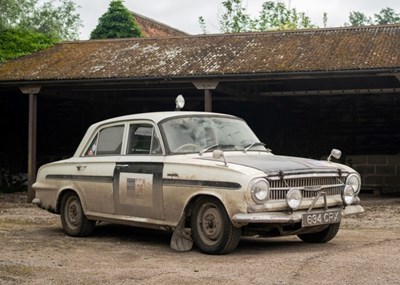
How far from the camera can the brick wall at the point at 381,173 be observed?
58.2 feet

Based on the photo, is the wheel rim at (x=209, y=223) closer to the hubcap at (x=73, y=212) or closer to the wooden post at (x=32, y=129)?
the hubcap at (x=73, y=212)

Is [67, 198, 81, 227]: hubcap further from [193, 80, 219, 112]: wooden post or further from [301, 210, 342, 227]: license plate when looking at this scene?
[193, 80, 219, 112]: wooden post

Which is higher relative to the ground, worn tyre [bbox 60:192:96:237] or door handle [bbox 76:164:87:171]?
door handle [bbox 76:164:87:171]

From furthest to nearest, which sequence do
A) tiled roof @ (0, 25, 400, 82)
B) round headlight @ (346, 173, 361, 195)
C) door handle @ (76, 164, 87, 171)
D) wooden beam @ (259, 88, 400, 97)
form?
wooden beam @ (259, 88, 400, 97) → tiled roof @ (0, 25, 400, 82) → door handle @ (76, 164, 87, 171) → round headlight @ (346, 173, 361, 195)

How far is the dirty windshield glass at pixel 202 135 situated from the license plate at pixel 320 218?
4.34 feet

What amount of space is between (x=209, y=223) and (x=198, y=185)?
425mm

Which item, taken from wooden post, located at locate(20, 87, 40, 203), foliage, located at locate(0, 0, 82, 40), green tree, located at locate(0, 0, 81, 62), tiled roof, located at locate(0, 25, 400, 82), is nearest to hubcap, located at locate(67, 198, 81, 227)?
tiled roof, located at locate(0, 25, 400, 82)

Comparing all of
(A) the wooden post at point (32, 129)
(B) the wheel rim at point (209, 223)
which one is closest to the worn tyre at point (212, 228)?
(B) the wheel rim at point (209, 223)

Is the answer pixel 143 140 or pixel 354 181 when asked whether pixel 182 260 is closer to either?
pixel 143 140

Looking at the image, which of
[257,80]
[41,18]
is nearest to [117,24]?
[41,18]

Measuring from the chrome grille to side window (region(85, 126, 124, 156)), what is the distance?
2.35 m

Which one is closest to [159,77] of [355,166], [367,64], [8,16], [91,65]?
[91,65]

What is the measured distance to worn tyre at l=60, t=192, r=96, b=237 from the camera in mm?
8648

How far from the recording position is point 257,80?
1430 cm
